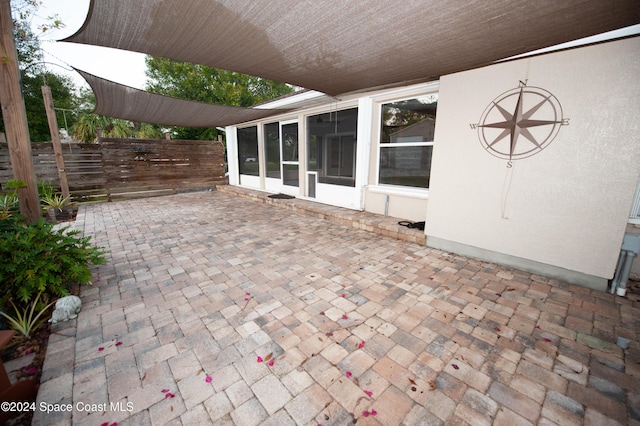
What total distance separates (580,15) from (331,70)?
7.42 feet

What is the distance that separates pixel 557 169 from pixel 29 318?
5.05 m

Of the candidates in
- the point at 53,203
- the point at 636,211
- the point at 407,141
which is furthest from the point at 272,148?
the point at 636,211

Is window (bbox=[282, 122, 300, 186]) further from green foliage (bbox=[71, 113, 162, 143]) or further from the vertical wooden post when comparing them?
green foliage (bbox=[71, 113, 162, 143])

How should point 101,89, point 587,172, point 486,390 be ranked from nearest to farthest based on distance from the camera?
point 486,390
point 587,172
point 101,89

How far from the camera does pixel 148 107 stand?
5020 millimetres

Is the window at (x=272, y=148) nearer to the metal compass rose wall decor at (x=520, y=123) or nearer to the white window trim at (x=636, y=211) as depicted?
the metal compass rose wall decor at (x=520, y=123)

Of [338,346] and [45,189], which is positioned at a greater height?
[45,189]

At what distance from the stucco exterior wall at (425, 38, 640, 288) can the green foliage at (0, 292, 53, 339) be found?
4.48 m

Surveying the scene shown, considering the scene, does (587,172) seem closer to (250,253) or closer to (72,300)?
(250,253)

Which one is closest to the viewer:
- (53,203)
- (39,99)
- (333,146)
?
(53,203)

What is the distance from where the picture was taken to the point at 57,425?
124 cm

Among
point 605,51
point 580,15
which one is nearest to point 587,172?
point 605,51

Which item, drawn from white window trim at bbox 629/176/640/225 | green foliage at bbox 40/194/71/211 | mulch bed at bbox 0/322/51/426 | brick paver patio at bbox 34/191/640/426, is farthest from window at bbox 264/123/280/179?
white window trim at bbox 629/176/640/225

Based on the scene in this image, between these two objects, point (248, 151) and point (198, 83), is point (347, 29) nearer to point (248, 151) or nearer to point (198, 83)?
point (248, 151)
